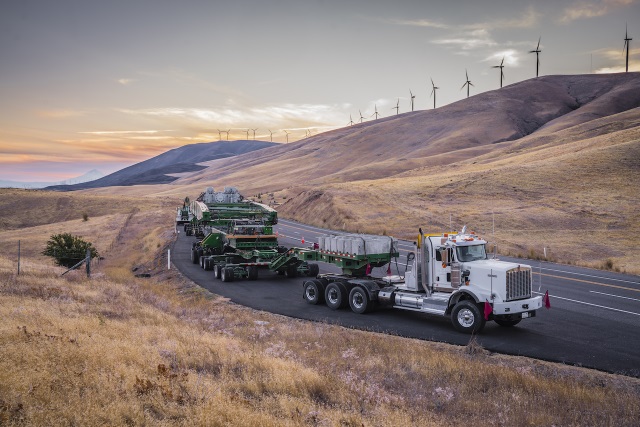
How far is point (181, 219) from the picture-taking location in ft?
158

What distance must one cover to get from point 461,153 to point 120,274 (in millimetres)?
105062

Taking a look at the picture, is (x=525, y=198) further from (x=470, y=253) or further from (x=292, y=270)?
(x=470, y=253)

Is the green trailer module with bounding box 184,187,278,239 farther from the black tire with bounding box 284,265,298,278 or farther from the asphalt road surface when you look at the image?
the asphalt road surface

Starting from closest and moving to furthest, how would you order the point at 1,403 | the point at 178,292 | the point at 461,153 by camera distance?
the point at 1,403 → the point at 178,292 → the point at 461,153

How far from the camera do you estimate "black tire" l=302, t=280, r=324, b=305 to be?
61.2 feet

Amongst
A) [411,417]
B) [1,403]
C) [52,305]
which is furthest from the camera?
[52,305]

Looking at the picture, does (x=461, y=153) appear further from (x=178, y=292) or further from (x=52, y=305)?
(x=52, y=305)

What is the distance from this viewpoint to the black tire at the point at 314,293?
18656 mm

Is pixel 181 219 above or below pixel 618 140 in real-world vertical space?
below

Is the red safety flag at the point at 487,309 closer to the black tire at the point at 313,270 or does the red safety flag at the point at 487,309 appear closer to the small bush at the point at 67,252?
the black tire at the point at 313,270

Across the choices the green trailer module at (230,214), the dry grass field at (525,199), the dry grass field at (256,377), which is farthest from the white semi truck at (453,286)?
the green trailer module at (230,214)

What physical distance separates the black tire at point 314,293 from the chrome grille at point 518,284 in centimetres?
726

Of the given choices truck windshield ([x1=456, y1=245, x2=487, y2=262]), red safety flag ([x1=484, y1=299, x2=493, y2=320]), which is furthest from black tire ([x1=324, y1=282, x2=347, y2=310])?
red safety flag ([x1=484, y1=299, x2=493, y2=320])

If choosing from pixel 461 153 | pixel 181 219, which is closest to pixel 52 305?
pixel 181 219
